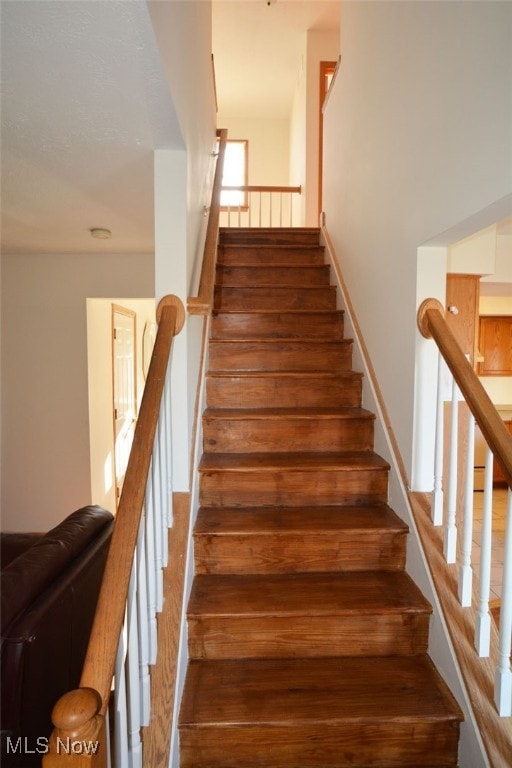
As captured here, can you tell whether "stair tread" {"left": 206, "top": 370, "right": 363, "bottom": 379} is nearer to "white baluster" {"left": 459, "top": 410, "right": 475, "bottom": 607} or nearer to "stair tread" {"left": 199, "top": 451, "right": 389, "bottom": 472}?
"stair tread" {"left": 199, "top": 451, "right": 389, "bottom": 472}

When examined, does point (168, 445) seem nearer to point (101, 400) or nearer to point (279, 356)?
point (279, 356)

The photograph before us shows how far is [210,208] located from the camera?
2857 millimetres

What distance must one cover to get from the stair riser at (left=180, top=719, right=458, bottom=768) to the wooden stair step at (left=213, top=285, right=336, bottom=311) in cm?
237

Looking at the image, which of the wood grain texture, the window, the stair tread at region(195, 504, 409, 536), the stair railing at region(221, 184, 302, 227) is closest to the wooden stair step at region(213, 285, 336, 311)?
the stair tread at region(195, 504, 409, 536)

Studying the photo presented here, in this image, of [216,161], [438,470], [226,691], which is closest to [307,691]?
[226,691]

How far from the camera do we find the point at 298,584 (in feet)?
5.92

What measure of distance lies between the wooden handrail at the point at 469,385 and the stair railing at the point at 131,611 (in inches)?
40.0

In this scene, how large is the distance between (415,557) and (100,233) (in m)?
2.80

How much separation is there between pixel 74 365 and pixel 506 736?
3.59 meters

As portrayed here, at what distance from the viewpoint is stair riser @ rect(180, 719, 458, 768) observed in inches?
55.4

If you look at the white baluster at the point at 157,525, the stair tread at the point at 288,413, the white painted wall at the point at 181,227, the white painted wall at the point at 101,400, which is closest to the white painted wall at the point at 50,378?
the white painted wall at the point at 101,400

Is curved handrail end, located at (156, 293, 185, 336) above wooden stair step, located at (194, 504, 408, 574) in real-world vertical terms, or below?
above

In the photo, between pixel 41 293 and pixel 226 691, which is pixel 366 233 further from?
pixel 41 293

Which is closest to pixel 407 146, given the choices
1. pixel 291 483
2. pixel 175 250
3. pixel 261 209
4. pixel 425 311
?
pixel 425 311
